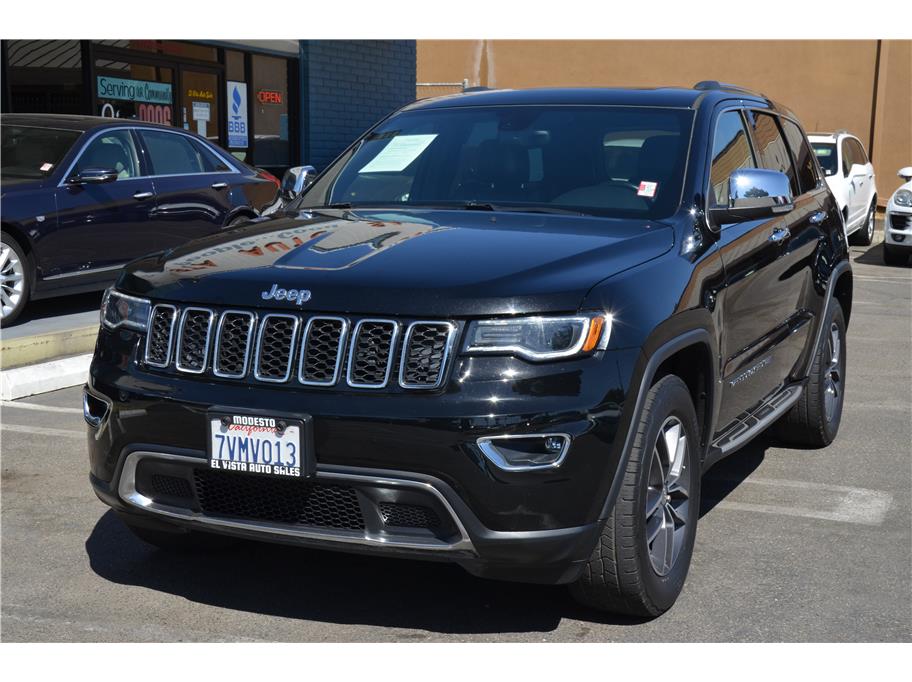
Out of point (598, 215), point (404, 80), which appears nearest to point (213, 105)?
point (404, 80)

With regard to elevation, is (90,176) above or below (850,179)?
above

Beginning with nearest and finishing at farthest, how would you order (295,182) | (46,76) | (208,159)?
(295,182), (208,159), (46,76)

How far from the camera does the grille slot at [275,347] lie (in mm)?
3582

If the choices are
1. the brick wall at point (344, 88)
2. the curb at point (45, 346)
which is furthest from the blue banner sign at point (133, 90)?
the curb at point (45, 346)

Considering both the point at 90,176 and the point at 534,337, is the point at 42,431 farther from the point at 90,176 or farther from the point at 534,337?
the point at 534,337

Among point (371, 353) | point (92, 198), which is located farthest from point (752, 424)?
point (92, 198)

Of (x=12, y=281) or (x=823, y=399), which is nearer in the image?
(x=823, y=399)

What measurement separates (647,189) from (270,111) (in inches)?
586

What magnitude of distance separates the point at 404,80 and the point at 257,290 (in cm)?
1858

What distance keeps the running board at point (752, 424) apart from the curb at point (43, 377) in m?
4.29

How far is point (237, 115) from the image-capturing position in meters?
17.9

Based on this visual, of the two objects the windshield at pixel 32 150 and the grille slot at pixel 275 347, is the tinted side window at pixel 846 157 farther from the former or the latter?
the grille slot at pixel 275 347

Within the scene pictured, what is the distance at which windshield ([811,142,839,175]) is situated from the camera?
16.5m

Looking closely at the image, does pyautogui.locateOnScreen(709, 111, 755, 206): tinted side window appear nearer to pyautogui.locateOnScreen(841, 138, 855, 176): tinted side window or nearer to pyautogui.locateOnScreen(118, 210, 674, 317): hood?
pyautogui.locateOnScreen(118, 210, 674, 317): hood
